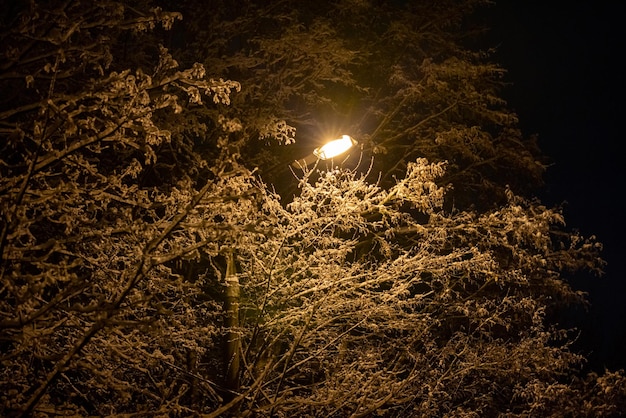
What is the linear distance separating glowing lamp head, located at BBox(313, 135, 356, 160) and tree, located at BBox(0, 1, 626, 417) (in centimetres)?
56

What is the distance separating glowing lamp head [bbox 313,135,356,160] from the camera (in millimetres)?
5219

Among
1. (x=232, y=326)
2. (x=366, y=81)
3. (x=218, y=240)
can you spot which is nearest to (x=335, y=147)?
(x=218, y=240)

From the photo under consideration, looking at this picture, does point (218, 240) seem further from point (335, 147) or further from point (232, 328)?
point (232, 328)

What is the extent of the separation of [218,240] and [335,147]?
1454 mm

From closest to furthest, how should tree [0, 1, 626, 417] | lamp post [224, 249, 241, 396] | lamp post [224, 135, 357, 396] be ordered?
tree [0, 1, 626, 417] < lamp post [224, 135, 357, 396] < lamp post [224, 249, 241, 396]

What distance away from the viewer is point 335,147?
524 cm

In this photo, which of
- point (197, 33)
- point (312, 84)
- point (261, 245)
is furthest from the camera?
point (312, 84)

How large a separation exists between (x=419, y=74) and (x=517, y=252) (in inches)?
110

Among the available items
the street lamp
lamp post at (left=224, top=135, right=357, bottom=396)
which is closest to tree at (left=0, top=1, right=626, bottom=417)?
lamp post at (left=224, top=135, right=357, bottom=396)

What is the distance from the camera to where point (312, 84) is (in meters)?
8.63

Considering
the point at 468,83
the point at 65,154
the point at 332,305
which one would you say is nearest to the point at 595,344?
the point at 468,83

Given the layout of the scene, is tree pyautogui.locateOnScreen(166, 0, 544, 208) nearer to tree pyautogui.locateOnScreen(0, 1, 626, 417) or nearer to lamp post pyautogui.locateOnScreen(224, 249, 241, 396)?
tree pyautogui.locateOnScreen(0, 1, 626, 417)

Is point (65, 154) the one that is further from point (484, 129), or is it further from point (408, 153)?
point (484, 129)

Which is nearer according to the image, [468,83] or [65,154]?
[65,154]
